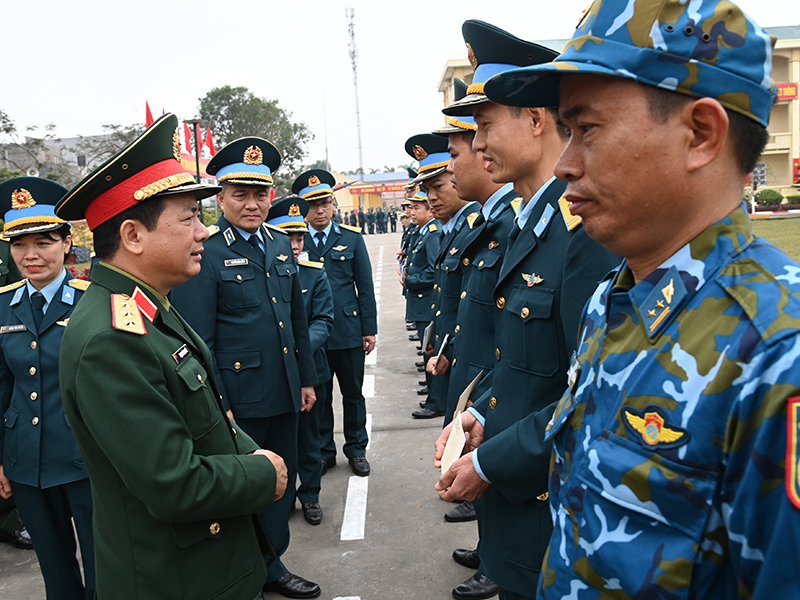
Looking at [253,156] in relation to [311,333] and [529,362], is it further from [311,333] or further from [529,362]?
[529,362]

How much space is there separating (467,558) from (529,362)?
2.22m

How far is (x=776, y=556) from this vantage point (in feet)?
2.53

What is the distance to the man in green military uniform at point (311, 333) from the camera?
14.3 feet

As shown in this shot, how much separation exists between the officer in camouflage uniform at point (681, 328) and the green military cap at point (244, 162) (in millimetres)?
2862

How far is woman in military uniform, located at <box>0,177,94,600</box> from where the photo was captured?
301 cm

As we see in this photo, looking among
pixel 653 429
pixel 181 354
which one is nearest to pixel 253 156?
pixel 181 354

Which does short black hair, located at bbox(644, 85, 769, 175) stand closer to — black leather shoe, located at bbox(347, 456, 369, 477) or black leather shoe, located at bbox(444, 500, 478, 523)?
black leather shoe, located at bbox(444, 500, 478, 523)

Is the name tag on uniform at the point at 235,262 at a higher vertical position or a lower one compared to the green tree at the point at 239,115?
lower

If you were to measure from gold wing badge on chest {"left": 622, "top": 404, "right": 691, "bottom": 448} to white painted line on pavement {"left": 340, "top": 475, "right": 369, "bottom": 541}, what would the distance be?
337 centimetres

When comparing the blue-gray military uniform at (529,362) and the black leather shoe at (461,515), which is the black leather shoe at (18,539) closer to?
the black leather shoe at (461,515)

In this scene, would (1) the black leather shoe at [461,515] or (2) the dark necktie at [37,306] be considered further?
(1) the black leather shoe at [461,515]

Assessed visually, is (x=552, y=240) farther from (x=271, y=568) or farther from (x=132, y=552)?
(x=271, y=568)

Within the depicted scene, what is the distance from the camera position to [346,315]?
5332 millimetres

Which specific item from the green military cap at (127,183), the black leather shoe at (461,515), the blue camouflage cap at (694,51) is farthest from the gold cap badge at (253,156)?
the blue camouflage cap at (694,51)
